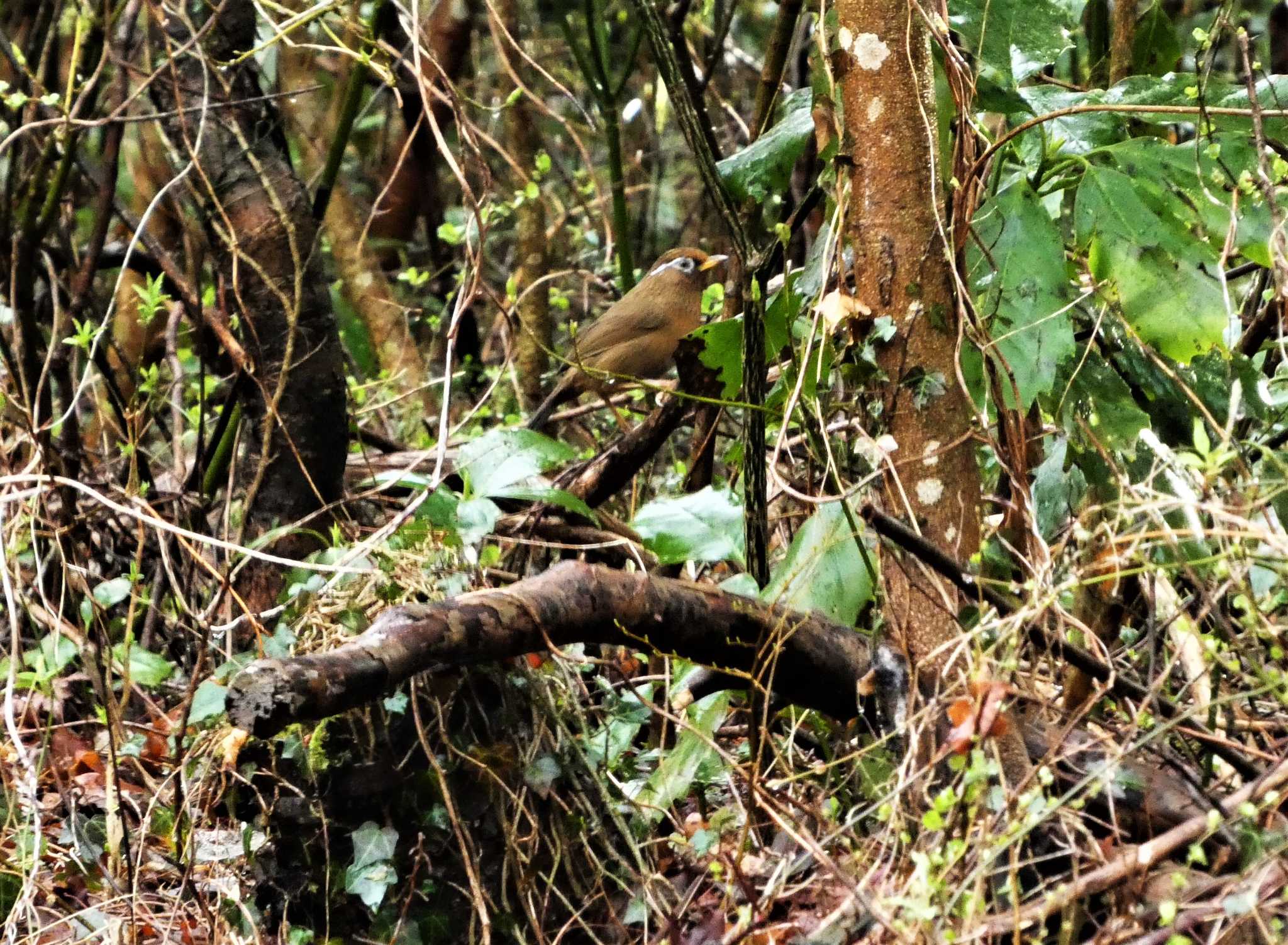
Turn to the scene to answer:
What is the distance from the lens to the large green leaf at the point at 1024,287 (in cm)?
237

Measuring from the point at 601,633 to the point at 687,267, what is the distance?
3161 millimetres

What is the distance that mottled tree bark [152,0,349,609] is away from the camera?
3.56 m

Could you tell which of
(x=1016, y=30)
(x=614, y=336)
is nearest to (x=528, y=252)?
(x=614, y=336)

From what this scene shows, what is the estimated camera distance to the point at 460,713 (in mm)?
2688

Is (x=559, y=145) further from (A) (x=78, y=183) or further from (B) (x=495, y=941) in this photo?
(B) (x=495, y=941)

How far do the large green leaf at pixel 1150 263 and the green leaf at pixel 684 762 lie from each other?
1039 mm

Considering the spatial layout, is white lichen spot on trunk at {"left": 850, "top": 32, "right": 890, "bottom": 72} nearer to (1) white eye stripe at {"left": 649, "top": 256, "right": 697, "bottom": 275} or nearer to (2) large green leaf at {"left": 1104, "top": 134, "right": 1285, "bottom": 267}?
(2) large green leaf at {"left": 1104, "top": 134, "right": 1285, "bottom": 267}

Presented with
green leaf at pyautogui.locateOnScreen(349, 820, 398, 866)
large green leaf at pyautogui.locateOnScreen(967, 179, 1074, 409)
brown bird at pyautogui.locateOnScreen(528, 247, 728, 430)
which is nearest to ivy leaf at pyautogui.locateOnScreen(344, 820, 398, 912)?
green leaf at pyautogui.locateOnScreen(349, 820, 398, 866)

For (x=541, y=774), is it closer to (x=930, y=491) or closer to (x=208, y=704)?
(x=208, y=704)

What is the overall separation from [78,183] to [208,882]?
Result: 15.6 feet

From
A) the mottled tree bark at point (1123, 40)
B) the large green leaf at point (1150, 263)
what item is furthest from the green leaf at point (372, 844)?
the mottled tree bark at point (1123, 40)

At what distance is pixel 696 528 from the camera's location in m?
2.94

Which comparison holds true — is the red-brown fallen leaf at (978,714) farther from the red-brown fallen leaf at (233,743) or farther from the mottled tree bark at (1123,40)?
the mottled tree bark at (1123,40)

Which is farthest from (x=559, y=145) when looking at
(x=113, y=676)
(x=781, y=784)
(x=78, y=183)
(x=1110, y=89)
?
(x=781, y=784)
